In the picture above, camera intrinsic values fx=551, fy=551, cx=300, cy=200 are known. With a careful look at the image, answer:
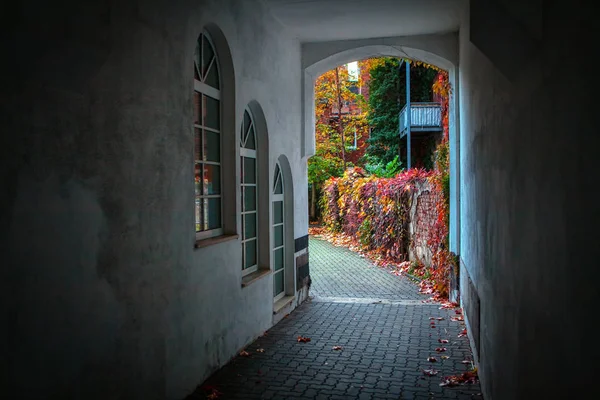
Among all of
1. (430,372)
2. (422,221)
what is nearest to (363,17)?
(430,372)

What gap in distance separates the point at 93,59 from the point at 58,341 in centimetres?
189

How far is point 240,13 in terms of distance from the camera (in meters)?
7.23

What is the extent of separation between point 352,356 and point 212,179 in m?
2.83

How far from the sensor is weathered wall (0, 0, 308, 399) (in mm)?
3078

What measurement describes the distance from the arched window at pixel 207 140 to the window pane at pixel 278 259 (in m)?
2.64

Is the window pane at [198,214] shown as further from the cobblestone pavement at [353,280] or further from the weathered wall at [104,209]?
the cobblestone pavement at [353,280]

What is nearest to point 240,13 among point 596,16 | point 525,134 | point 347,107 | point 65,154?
point 65,154

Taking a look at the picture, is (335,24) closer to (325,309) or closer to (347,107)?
(325,309)

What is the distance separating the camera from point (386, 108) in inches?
1203

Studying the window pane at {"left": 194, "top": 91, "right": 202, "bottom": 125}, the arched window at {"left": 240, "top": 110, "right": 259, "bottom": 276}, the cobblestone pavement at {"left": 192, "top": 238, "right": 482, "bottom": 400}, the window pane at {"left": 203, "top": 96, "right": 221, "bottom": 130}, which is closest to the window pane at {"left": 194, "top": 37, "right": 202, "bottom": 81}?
the window pane at {"left": 194, "top": 91, "right": 202, "bottom": 125}

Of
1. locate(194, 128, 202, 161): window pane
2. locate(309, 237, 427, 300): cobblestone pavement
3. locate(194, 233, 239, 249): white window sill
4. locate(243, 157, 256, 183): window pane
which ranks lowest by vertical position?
locate(309, 237, 427, 300): cobblestone pavement

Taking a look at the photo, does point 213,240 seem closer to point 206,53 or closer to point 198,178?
point 198,178

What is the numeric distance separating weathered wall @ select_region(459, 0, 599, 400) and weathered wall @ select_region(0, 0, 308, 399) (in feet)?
8.87

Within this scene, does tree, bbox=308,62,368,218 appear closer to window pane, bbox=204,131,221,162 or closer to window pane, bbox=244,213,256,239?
window pane, bbox=244,213,256,239
